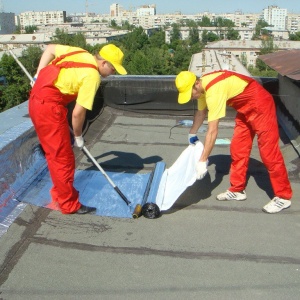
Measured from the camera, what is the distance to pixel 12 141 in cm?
328

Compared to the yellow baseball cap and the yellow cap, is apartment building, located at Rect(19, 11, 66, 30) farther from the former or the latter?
the yellow baseball cap

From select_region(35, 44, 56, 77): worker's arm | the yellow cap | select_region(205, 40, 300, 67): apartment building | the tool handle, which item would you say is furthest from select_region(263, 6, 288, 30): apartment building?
the tool handle

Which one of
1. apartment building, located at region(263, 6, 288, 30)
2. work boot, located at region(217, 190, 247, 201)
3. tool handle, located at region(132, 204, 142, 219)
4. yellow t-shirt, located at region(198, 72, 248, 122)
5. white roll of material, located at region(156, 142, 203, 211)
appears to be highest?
Result: apartment building, located at region(263, 6, 288, 30)

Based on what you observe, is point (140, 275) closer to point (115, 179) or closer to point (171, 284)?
point (171, 284)

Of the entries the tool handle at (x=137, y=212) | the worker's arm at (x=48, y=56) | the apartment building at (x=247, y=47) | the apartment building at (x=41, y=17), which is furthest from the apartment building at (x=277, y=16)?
the tool handle at (x=137, y=212)

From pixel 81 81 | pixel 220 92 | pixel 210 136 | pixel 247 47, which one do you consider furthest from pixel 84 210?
pixel 247 47

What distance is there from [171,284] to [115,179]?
1.56 metres

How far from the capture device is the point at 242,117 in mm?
3180

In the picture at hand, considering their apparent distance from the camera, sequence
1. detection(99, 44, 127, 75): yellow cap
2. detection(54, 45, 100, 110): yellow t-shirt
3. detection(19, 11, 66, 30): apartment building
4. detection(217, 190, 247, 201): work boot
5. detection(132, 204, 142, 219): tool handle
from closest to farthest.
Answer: detection(54, 45, 100, 110): yellow t-shirt, detection(99, 44, 127, 75): yellow cap, detection(132, 204, 142, 219): tool handle, detection(217, 190, 247, 201): work boot, detection(19, 11, 66, 30): apartment building

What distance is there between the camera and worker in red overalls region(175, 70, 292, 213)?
2.78 m

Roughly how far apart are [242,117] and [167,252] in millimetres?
1288

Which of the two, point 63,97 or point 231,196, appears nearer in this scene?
point 63,97

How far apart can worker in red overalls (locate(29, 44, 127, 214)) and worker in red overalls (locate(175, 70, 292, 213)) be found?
0.57m

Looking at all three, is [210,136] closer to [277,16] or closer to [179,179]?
[179,179]
